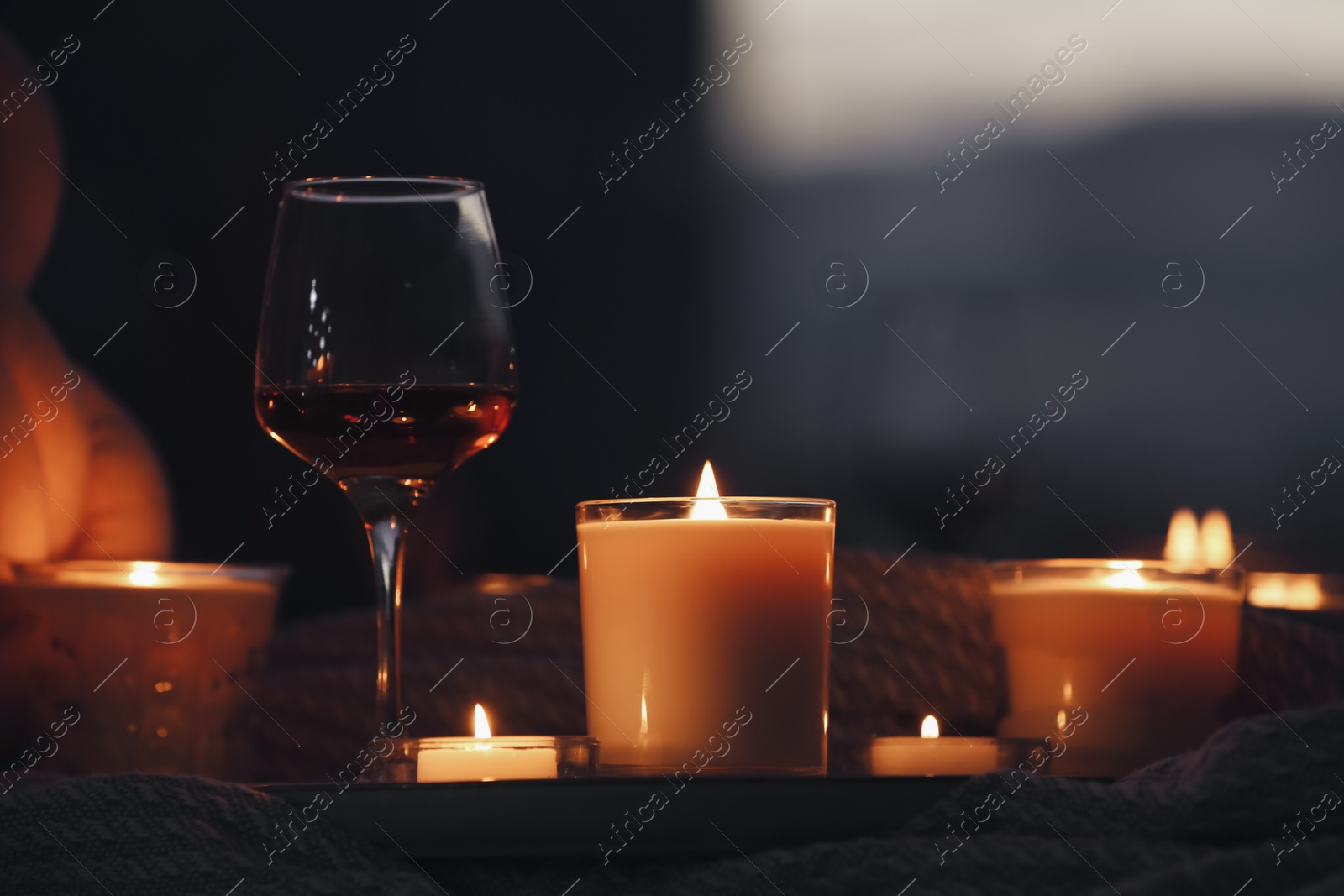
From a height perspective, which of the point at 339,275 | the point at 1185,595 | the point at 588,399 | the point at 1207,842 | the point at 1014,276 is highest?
the point at 1014,276

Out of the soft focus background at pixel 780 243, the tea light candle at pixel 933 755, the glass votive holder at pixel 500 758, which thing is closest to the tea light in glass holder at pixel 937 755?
the tea light candle at pixel 933 755

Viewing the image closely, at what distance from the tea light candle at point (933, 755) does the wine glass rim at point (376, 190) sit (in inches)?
9.3

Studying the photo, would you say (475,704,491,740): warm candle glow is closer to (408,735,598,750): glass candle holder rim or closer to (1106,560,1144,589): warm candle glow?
(408,735,598,750): glass candle holder rim

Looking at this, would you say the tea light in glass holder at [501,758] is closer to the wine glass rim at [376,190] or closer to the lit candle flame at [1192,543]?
the wine glass rim at [376,190]

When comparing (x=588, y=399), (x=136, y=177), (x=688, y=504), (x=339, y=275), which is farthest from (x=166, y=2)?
(x=688, y=504)

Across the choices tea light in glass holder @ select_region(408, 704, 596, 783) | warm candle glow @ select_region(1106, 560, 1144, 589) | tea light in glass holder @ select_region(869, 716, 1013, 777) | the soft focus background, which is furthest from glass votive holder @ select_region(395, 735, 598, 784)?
the soft focus background

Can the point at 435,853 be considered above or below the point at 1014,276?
below

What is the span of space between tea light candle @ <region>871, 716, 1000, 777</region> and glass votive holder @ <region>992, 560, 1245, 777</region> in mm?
75

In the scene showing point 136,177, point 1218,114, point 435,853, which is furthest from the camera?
point 1218,114

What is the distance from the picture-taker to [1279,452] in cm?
125

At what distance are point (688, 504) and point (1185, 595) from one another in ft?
0.62

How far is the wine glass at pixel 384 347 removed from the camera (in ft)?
1.48

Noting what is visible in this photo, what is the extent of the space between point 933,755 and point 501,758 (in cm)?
14

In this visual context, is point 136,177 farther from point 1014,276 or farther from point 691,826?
point 691,826
